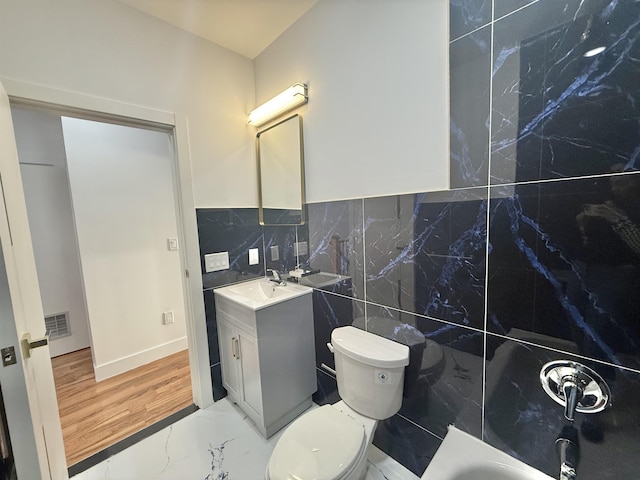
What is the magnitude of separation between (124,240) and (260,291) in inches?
56.9

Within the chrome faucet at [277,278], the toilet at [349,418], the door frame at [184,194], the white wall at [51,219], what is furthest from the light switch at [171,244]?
the toilet at [349,418]

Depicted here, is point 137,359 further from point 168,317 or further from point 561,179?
point 561,179

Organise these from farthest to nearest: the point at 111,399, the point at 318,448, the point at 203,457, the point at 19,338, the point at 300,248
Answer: the point at 111,399 → the point at 300,248 → the point at 203,457 → the point at 318,448 → the point at 19,338

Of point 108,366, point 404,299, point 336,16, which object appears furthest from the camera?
point 108,366

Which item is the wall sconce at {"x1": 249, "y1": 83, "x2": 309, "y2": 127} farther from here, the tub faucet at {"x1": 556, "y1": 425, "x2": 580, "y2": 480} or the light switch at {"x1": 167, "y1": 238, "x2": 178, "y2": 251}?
the tub faucet at {"x1": 556, "y1": 425, "x2": 580, "y2": 480}

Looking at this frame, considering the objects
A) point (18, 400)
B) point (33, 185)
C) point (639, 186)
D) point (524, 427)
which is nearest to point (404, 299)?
point (524, 427)

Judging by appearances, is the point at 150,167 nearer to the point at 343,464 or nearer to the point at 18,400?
the point at 18,400

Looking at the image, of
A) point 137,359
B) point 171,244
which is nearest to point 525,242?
point 171,244

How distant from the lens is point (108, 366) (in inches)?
86.4

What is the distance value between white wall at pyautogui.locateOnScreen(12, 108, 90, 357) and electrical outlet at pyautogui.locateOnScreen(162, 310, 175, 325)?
914 mm

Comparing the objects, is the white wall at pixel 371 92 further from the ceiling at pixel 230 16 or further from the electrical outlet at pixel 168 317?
the electrical outlet at pixel 168 317

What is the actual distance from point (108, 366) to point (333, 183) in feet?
8.23

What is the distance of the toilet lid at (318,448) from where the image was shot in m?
0.98

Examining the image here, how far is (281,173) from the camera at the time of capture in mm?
1873
